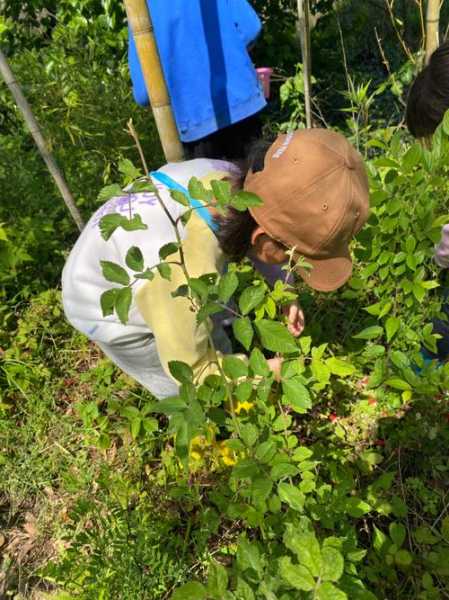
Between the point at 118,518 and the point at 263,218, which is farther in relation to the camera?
the point at 118,518

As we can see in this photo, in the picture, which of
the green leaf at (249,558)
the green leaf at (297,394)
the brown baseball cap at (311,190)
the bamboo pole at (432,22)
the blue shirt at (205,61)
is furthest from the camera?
the bamboo pole at (432,22)

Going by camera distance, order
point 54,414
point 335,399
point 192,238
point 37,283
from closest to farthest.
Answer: point 192,238 < point 335,399 < point 54,414 < point 37,283

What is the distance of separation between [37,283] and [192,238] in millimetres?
1826

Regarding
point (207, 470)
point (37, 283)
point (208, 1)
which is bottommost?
point (207, 470)

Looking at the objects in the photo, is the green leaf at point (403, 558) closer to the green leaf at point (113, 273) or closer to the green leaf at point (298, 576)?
the green leaf at point (298, 576)

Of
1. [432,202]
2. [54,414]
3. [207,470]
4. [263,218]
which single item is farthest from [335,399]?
[54,414]

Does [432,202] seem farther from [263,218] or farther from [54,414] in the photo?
[54,414]

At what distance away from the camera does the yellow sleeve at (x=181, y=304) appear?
117 cm

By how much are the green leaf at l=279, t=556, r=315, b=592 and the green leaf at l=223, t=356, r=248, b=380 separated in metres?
0.35

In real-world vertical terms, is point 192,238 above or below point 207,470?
above

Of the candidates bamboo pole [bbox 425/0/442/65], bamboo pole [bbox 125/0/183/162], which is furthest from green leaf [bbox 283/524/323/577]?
bamboo pole [bbox 425/0/442/65]

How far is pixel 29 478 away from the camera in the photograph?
81.5 inches

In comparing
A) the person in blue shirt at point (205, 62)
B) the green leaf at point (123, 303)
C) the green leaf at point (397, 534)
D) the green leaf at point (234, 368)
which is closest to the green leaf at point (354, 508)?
the green leaf at point (397, 534)

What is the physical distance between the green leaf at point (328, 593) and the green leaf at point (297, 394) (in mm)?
357
